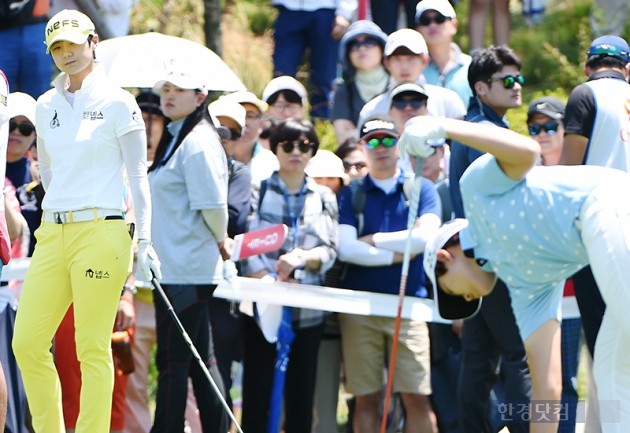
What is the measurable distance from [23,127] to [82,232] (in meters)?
1.79

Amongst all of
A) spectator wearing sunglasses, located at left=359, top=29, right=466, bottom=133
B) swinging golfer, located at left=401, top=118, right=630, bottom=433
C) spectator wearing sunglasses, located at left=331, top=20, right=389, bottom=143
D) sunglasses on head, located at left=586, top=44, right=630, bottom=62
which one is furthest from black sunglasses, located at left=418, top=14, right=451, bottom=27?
swinging golfer, located at left=401, top=118, right=630, bottom=433

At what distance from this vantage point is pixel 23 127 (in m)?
8.33

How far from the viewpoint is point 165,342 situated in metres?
7.58

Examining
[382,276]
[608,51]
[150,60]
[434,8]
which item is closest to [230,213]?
[382,276]

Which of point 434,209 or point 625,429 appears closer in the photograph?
point 625,429

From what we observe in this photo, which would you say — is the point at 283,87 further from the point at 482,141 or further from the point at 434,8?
the point at 482,141

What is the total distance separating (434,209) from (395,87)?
1.34m

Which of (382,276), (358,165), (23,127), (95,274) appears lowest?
(382,276)

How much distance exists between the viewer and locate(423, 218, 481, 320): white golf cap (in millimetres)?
6676

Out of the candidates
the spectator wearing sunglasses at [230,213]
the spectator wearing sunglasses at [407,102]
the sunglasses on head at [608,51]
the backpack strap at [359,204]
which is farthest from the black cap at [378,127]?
the sunglasses on head at [608,51]

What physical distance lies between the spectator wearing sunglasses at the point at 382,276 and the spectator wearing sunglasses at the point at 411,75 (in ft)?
3.60

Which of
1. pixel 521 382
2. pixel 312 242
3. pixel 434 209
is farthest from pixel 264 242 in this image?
pixel 521 382

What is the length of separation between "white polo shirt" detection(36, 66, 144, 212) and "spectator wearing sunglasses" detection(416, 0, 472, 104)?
12.2 ft

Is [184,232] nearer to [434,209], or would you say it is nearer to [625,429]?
→ [434,209]
